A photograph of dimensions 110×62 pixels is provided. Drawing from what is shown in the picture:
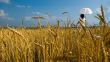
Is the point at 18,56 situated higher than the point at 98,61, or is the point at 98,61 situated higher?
the point at 98,61

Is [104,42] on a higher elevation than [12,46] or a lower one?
higher

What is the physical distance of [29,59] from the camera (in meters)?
2.17

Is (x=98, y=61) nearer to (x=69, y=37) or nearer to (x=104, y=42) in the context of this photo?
(x=104, y=42)

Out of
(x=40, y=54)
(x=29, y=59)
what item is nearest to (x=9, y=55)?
(x=40, y=54)

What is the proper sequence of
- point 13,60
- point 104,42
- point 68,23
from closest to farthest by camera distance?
point 104,42
point 13,60
point 68,23

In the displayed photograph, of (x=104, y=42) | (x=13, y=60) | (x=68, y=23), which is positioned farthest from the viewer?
(x=68, y=23)

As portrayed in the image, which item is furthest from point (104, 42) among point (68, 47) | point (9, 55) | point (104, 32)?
point (9, 55)

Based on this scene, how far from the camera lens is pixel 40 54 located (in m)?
2.73

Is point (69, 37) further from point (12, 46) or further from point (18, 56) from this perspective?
point (18, 56)

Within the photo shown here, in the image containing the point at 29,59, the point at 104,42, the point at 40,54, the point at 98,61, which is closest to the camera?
the point at 104,42

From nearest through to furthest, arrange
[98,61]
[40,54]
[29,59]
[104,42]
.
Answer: [104,42] < [98,61] < [29,59] < [40,54]

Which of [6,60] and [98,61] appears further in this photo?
[6,60]

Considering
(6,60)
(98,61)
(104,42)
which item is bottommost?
(6,60)

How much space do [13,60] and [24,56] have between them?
12.2 inches
